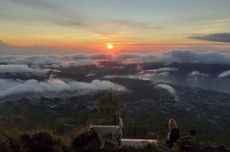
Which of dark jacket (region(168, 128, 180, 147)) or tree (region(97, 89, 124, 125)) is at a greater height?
dark jacket (region(168, 128, 180, 147))

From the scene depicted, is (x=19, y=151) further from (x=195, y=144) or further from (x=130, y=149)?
(x=195, y=144)

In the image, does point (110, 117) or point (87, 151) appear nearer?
point (87, 151)

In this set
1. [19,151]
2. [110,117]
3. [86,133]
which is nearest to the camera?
[19,151]

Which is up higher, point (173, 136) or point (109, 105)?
point (173, 136)

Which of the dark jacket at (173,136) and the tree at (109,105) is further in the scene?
the tree at (109,105)

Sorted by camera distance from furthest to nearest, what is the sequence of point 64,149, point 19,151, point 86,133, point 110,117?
1. point 110,117
2. point 86,133
3. point 64,149
4. point 19,151

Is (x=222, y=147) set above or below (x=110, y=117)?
above

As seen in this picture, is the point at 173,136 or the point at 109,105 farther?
the point at 109,105

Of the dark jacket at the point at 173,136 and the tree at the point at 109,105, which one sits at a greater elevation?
the dark jacket at the point at 173,136

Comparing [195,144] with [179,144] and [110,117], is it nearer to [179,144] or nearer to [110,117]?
[179,144]

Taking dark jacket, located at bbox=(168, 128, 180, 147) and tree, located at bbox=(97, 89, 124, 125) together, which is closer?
dark jacket, located at bbox=(168, 128, 180, 147)

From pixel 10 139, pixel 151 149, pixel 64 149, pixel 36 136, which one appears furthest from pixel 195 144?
pixel 10 139
